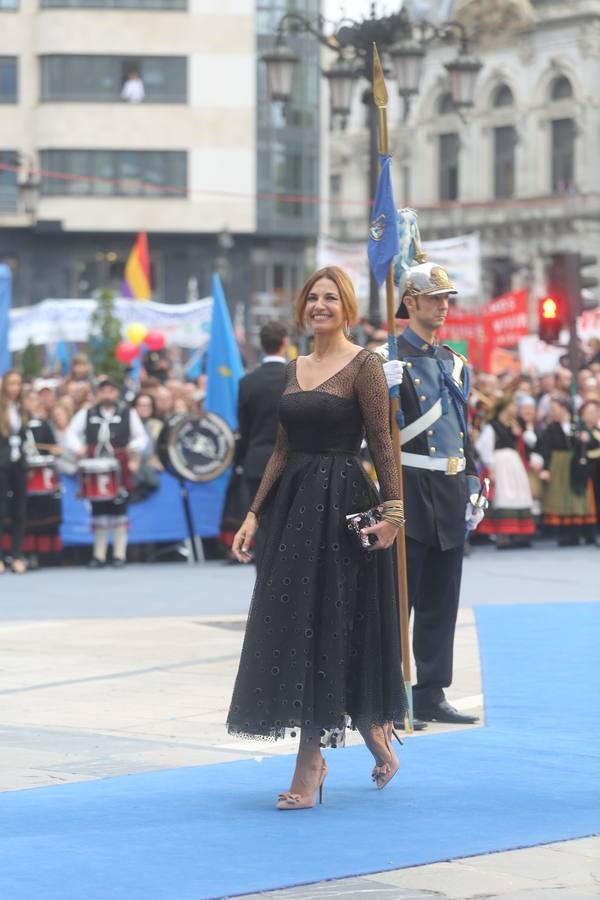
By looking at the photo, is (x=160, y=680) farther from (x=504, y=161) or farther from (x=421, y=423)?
(x=504, y=161)

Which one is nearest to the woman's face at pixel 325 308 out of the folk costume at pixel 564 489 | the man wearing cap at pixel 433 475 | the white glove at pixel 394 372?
the white glove at pixel 394 372

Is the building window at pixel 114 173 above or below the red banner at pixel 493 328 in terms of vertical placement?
above

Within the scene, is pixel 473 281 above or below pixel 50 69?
below

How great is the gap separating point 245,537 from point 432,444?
1.89 meters

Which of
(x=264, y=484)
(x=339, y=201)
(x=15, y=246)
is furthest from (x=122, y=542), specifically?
(x=339, y=201)

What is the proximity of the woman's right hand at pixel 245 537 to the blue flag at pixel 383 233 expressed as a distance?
1666 millimetres

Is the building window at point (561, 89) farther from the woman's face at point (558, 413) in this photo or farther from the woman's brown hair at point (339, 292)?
A: the woman's brown hair at point (339, 292)

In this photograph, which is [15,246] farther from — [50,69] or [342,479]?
[342,479]

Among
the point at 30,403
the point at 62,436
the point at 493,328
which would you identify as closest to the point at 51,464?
the point at 62,436

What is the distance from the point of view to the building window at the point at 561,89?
77000 mm

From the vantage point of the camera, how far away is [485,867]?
6.14 m

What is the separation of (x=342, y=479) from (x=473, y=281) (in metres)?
26.3

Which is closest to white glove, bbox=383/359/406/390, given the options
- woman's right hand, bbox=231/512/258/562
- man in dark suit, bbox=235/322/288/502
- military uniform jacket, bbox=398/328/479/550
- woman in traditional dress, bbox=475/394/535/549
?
military uniform jacket, bbox=398/328/479/550

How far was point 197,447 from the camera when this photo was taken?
18.9 m
